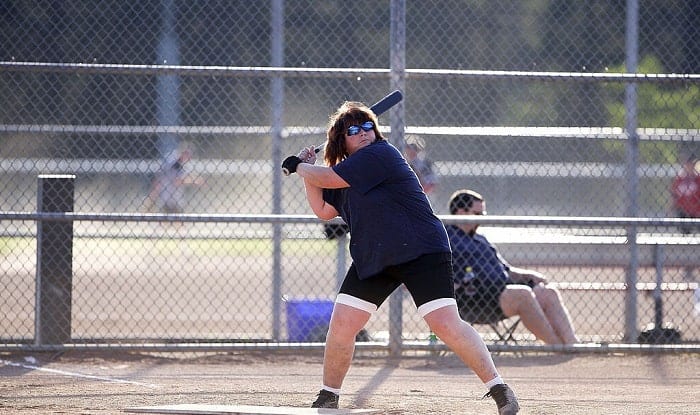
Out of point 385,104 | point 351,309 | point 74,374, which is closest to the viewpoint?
point 351,309

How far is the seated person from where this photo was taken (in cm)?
762

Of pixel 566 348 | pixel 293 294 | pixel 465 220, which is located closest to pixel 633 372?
pixel 566 348

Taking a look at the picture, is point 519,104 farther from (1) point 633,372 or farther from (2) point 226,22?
(1) point 633,372

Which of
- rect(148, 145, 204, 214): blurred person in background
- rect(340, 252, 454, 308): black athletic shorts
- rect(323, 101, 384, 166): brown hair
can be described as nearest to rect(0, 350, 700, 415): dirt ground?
rect(340, 252, 454, 308): black athletic shorts

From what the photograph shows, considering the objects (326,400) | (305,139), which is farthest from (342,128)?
(305,139)

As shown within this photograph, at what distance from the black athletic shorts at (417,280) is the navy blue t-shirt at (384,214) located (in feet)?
0.17

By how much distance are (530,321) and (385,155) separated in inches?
119

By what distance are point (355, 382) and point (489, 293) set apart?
1.55 m

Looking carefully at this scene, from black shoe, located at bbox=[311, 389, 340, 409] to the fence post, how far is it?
119 inches

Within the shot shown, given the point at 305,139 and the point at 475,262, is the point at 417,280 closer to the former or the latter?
the point at 475,262

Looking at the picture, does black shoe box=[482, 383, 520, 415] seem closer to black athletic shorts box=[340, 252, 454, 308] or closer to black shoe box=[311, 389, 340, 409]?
black athletic shorts box=[340, 252, 454, 308]

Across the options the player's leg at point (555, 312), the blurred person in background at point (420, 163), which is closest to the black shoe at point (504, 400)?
the player's leg at point (555, 312)

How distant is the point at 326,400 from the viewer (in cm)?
526

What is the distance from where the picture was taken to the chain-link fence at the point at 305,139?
8023 millimetres
